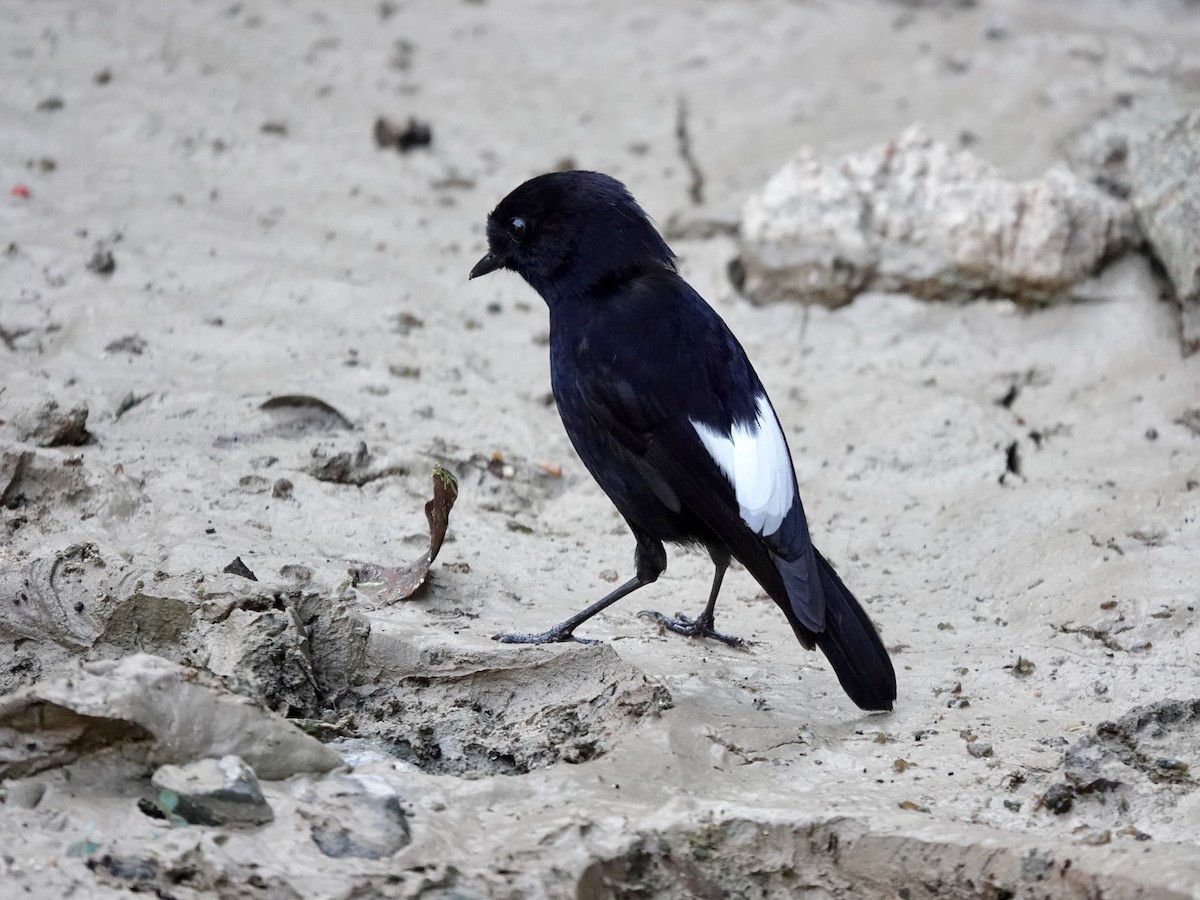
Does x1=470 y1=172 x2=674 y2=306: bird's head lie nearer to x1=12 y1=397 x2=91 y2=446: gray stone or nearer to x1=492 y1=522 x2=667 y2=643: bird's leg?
x1=492 y1=522 x2=667 y2=643: bird's leg

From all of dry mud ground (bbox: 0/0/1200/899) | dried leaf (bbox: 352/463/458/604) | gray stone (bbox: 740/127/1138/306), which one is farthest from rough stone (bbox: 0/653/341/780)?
gray stone (bbox: 740/127/1138/306)

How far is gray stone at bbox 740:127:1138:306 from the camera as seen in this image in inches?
201

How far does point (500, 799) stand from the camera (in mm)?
2523

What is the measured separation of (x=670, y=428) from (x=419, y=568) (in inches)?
30.9

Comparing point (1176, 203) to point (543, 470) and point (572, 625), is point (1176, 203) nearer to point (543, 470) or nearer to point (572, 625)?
point (543, 470)

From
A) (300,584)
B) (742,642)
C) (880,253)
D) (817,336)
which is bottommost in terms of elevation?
(742,642)

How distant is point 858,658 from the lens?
306 centimetres

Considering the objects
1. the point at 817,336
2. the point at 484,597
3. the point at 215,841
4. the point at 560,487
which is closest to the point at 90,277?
the point at 560,487

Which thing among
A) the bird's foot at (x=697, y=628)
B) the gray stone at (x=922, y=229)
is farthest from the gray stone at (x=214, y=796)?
the gray stone at (x=922, y=229)

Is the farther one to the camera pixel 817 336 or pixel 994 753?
pixel 817 336

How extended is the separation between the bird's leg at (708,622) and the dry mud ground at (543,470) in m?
0.10

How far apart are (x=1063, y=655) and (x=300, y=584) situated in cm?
194

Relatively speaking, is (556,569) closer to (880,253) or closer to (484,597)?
(484,597)

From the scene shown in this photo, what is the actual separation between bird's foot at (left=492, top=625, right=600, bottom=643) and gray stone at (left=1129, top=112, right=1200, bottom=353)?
276 centimetres
